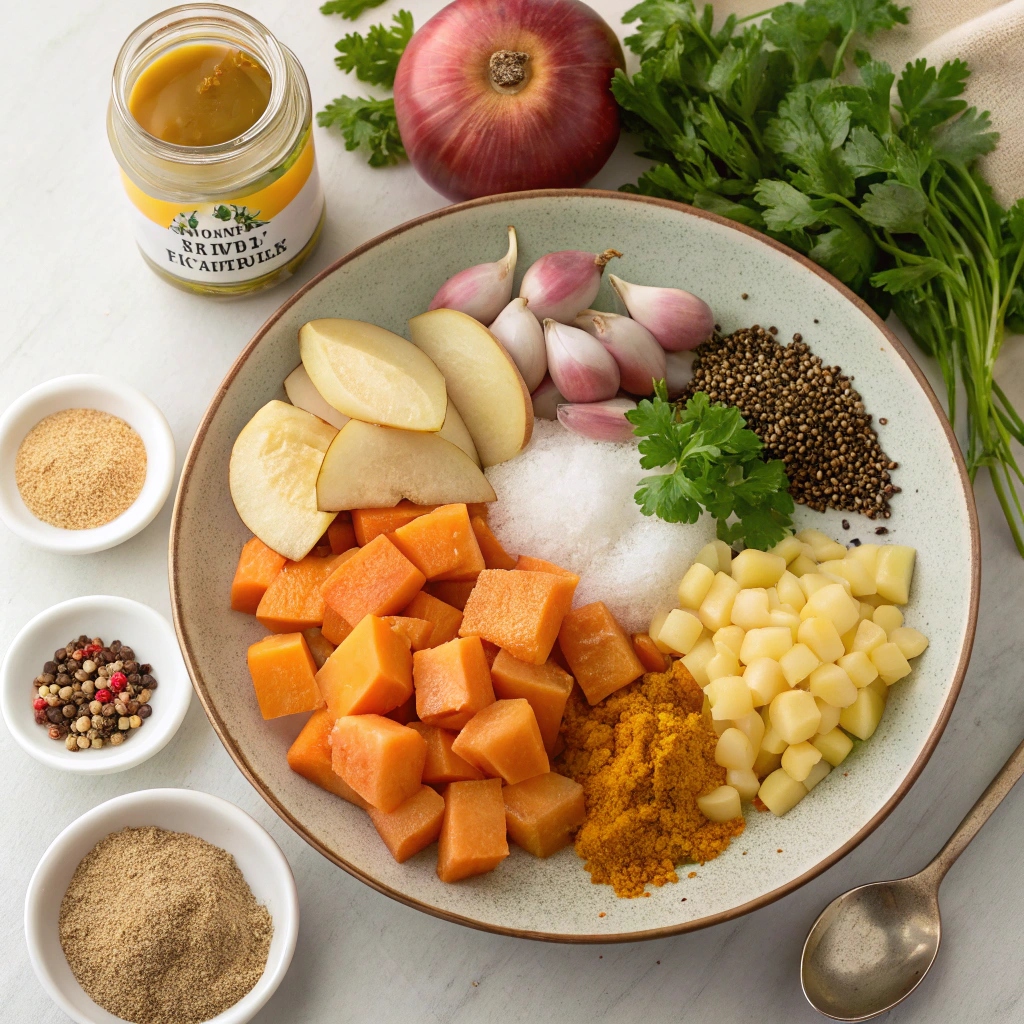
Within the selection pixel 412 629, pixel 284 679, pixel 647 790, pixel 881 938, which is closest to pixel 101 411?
pixel 284 679

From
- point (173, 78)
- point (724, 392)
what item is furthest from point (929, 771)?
point (173, 78)

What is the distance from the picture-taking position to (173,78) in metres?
1.69

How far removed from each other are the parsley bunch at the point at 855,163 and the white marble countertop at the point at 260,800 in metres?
0.20

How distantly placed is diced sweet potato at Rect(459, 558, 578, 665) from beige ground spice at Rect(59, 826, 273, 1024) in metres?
0.64

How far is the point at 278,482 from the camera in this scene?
5.71 feet

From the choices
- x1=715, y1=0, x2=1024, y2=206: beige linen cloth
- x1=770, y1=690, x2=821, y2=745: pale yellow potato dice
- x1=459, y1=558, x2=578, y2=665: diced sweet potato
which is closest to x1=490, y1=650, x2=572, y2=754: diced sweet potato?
x1=459, y1=558, x2=578, y2=665: diced sweet potato

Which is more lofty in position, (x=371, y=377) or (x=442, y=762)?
(x=371, y=377)

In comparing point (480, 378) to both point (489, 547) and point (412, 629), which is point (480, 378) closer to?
point (489, 547)

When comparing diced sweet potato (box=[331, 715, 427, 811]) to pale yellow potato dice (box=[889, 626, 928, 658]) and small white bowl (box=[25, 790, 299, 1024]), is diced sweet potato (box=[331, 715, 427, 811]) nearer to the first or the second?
small white bowl (box=[25, 790, 299, 1024])

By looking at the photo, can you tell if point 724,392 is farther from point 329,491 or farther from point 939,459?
point 329,491

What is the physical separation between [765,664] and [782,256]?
76 centimetres

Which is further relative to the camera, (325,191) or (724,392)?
(325,191)

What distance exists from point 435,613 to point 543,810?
38 cm

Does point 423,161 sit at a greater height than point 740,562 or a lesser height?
greater
